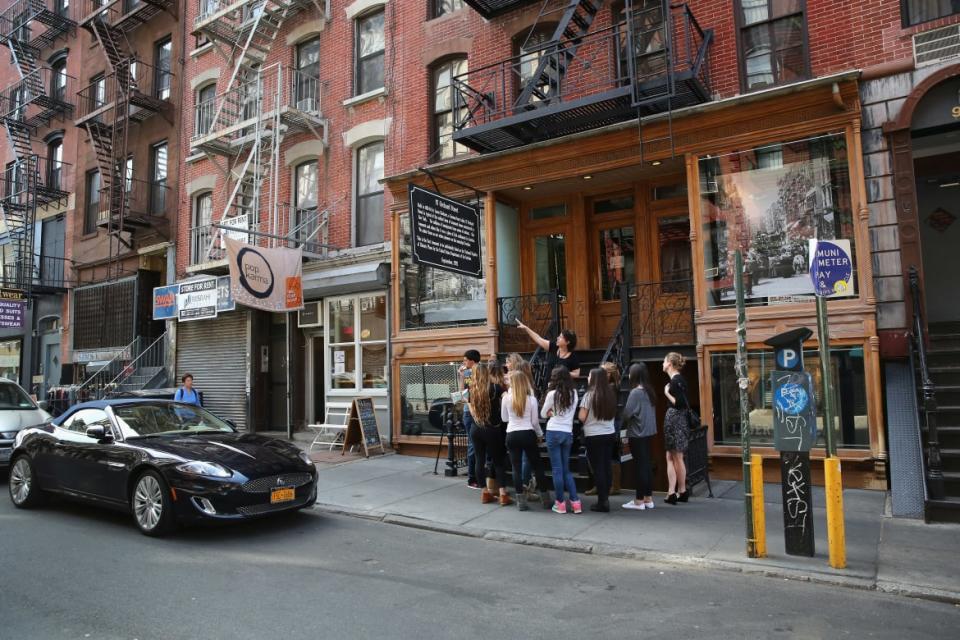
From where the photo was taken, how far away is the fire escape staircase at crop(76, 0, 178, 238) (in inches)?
746

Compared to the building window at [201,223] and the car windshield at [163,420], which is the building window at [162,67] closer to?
the building window at [201,223]

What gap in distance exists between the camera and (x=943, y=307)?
422 inches

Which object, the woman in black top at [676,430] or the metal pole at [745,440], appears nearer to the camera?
the metal pole at [745,440]

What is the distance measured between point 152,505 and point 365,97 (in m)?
10.3

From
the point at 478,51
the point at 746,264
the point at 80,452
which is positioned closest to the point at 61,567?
the point at 80,452

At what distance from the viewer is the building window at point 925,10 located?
357 inches

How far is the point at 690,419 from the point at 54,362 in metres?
22.4

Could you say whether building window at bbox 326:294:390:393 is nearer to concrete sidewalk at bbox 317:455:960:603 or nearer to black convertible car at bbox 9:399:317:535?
concrete sidewalk at bbox 317:455:960:603

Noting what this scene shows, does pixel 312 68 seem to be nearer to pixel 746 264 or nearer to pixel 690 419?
pixel 746 264

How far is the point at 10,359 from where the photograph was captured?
952 inches

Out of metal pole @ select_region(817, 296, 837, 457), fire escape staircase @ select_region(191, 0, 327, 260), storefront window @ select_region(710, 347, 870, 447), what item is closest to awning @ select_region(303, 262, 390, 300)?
fire escape staircase @ select_region(191, 0, 327, 260)

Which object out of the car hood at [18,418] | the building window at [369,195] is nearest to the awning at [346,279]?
the building window at [369,195]

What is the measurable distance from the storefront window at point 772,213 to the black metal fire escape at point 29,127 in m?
21.2

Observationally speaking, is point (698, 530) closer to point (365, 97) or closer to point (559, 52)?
point (559, 52)
